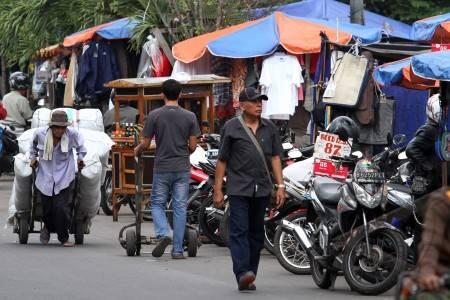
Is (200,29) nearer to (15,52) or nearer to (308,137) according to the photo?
(308,137)

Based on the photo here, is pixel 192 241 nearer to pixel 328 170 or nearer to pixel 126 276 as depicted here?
pixel 126 276

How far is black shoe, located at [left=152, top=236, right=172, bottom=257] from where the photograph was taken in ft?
41.4

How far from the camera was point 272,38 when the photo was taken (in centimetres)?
1812

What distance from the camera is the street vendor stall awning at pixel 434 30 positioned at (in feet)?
54.1

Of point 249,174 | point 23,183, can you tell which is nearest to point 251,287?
point 249,174

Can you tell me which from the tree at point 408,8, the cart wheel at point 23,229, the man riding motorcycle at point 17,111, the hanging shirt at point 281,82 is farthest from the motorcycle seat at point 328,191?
the tree at point 408,8

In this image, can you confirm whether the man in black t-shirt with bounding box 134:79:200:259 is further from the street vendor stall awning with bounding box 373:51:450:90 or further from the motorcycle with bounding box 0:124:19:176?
the motorcycle with bounding box 0:124:19:176

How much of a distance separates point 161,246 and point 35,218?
1990 mm

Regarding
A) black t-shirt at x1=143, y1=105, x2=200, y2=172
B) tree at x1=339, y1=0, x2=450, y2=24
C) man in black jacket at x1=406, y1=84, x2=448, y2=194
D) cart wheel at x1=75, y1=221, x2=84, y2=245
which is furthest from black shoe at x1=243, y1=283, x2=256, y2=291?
tree at x1=339, y1=0, x2=450, y2=24

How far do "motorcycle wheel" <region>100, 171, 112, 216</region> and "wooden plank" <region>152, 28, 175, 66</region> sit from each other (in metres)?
3.69

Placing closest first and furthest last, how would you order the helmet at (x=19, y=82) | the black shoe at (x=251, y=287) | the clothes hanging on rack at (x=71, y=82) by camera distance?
the black shoe at (x=251, y=287) → the helmet at (x=19, y=82) → the clothes hanging on rack at (x=71, y=82)

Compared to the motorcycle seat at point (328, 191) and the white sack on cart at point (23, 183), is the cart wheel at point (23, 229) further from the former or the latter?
the motorcycle seat at point (328, 191)

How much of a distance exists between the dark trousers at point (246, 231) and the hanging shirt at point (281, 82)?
7.46 metres

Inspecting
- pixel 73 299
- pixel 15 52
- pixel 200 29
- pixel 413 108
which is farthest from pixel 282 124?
pixel 15 52
